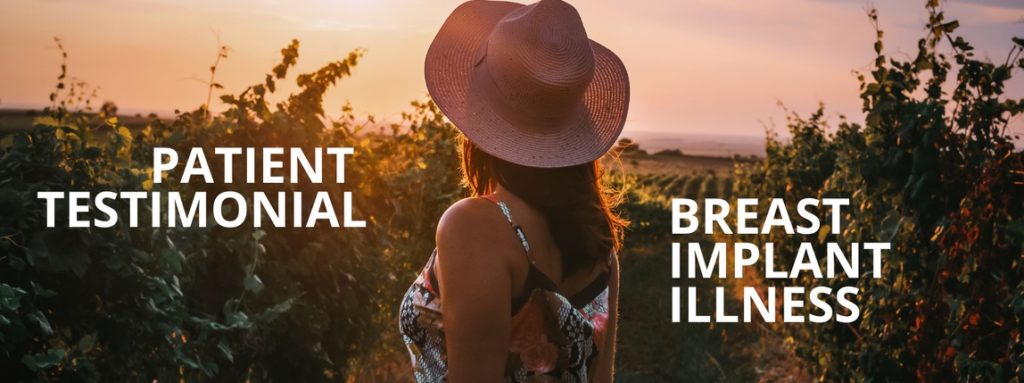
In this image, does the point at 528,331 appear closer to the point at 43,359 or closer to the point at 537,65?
the point at 537,65

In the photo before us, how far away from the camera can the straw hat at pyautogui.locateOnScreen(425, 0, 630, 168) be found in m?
2.32

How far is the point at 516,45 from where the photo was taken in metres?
2.34

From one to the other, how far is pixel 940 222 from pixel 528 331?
114 inches

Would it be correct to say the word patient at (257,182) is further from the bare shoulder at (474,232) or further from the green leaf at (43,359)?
the bare shoulder at (474,232)

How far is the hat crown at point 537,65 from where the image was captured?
7.67ft

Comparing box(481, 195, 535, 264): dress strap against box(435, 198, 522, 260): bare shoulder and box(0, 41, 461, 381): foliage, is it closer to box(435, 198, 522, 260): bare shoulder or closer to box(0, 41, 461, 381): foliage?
box(435, 198, 522, 260): bare shoulder

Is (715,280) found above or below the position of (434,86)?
below

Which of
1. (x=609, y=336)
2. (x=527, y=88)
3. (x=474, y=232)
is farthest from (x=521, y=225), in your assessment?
(x=609, y=336)

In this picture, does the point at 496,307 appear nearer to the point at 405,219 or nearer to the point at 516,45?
the point at 516,45

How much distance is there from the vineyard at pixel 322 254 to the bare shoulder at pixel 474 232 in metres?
0.86

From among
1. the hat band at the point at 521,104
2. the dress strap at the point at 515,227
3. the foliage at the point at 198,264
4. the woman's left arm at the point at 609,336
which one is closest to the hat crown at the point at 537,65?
the hat band at the point at 521,104

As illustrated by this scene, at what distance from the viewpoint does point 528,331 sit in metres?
2.25

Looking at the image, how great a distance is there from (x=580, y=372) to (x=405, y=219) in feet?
15.1

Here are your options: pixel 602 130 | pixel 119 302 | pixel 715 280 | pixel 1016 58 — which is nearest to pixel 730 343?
pixel 715 280
